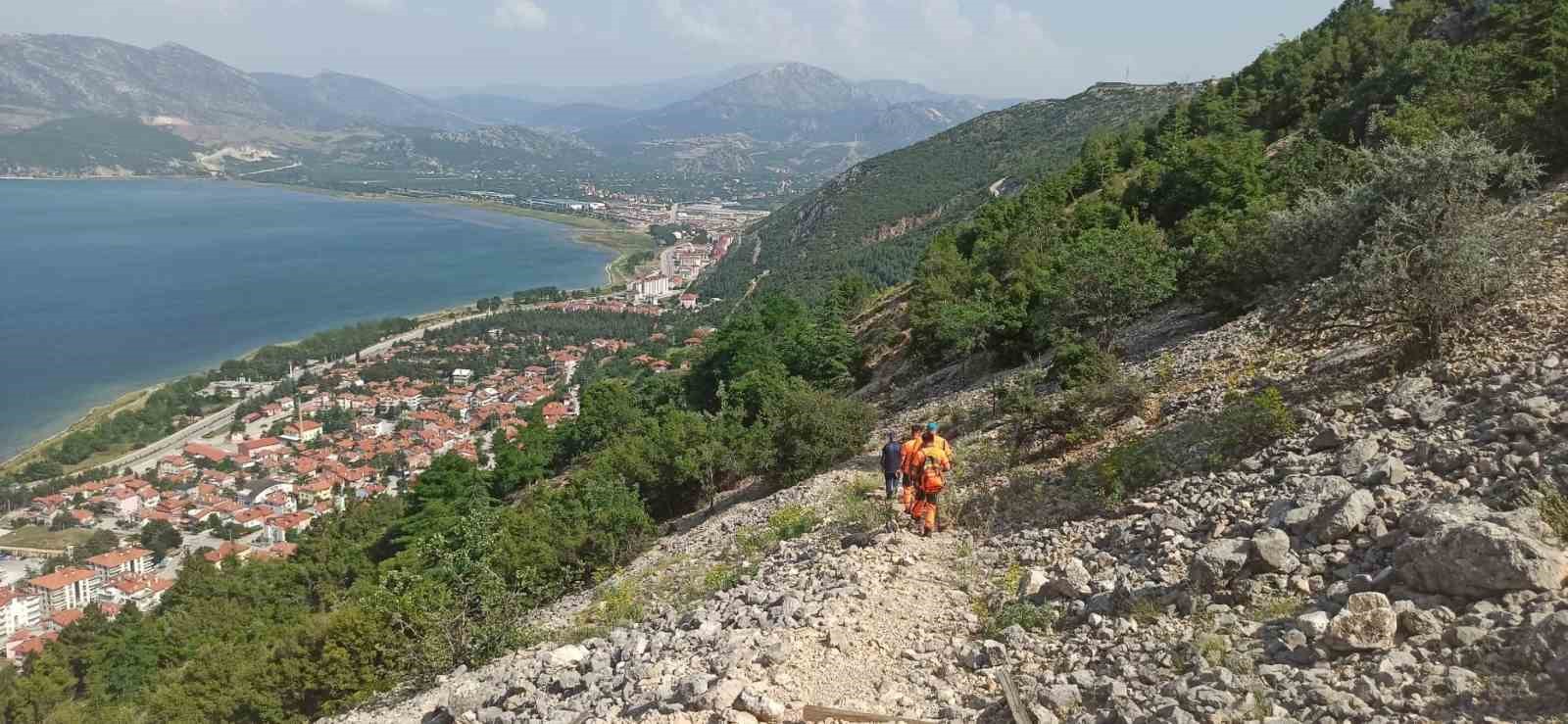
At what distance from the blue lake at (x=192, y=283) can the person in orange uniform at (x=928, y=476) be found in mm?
89626

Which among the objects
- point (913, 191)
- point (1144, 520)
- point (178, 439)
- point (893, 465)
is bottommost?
point (178, 439)

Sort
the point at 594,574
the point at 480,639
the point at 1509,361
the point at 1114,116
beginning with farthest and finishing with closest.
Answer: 1. the point at 1114,116
2. the point at 594,574
3. the point at 480,639
4. the point at 1509,361

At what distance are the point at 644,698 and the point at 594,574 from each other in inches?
388

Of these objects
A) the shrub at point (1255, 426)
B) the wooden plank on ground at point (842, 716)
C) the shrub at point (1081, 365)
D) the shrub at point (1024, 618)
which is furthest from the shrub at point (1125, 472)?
Result: the wooden plank on ground at point (842, 716)

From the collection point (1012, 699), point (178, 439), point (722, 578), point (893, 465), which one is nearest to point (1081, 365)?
point (893, 465)

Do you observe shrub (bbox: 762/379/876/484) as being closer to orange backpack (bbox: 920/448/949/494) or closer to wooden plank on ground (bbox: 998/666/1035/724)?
orange backpack (bbox: 920/448/949/494)

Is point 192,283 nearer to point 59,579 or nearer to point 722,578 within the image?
point 59,579

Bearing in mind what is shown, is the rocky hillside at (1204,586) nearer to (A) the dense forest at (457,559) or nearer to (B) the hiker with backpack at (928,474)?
(B) the hiker with backpack at (928,474)

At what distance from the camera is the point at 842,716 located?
6.19m

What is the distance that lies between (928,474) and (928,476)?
0.02 metres

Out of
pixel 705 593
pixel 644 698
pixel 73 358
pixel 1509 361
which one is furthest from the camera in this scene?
pixel 73 358

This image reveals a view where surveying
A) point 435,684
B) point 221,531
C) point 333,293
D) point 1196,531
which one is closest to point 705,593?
point 435,684

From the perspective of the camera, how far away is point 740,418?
89.2 ft

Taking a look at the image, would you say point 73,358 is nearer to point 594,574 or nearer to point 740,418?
point 740,418
